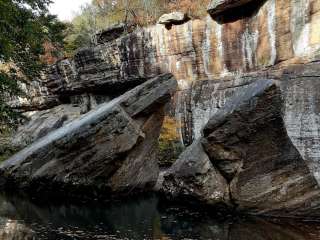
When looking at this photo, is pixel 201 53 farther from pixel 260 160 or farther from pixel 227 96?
pixel 260 160

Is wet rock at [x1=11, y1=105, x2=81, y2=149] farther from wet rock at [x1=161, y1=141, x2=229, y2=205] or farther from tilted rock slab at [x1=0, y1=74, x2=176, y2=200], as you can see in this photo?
wet rock at [x1=161, y1=141, x2=229, y2=205]

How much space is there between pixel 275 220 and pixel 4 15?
39.0 ft

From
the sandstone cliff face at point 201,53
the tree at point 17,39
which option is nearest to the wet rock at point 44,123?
the sandstone cliff face at point 201,53

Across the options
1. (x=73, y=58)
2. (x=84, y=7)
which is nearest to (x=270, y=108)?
(x=73, y=58)

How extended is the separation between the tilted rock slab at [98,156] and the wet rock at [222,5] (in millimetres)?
8359

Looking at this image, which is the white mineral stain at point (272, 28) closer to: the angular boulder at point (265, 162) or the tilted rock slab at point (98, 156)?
the tilted rock slab at point (98, 156)

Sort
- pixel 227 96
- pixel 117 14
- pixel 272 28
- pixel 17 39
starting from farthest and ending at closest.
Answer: pixel 117 14 < pixel 227 96 < pixel 272 28 < pixel 17 39

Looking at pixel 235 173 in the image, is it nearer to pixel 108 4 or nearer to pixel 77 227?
pixel 77 227

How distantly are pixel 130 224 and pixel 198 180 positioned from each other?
2580 millimetres

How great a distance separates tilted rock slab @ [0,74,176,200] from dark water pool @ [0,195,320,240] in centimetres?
126

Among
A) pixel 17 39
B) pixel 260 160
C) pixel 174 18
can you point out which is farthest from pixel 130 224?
pixel 174 18

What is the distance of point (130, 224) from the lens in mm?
12141

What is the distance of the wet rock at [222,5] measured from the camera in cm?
2286

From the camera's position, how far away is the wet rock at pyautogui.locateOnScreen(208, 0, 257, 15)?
900 inches
